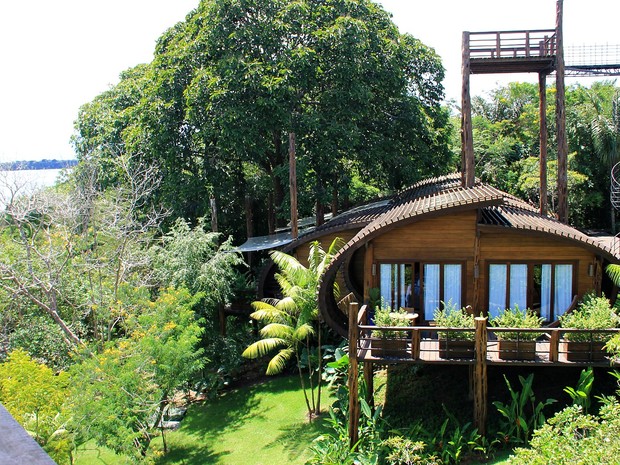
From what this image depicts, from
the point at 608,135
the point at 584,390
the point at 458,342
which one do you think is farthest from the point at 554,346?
the point at 608,135

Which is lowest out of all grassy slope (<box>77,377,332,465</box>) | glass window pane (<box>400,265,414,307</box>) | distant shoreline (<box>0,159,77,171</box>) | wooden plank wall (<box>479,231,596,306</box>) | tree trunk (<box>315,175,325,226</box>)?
grassy slope (<box>77,377,332,465</box>)

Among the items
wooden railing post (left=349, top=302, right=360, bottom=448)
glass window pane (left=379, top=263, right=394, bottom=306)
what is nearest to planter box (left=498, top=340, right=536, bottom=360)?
wooden railing post (left=349, top=302, right=360, bottom=448)

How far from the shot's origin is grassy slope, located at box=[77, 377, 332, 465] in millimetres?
13852

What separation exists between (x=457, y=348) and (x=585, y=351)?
260 centimetres

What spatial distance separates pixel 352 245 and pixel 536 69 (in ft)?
29.2

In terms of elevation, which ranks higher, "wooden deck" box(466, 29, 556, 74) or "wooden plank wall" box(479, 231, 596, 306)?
"wooden deck" box(466, 29, 556, 74)

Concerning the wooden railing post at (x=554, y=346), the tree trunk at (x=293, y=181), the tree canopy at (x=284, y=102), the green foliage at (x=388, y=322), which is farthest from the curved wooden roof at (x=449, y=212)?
the tree canopy at (x=284, y=102)

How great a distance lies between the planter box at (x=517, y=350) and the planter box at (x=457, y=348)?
0.65 m

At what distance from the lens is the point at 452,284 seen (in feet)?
46.1

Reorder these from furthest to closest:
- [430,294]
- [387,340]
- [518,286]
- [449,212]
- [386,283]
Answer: [386,283] < [430,294] < [518,286] < [449,212] < [387,340]

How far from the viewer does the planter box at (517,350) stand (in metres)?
11.4

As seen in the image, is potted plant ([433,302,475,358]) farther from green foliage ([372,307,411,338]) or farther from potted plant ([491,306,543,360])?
green foliage ([372,307,411,338])

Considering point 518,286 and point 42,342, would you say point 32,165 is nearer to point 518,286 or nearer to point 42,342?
point 42,342

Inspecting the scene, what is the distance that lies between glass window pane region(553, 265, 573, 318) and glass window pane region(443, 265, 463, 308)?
235 cm
